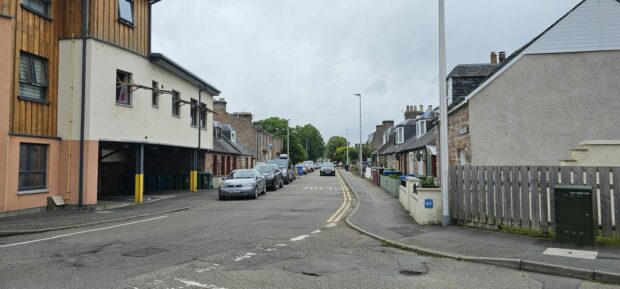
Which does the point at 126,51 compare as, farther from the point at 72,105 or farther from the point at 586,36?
the point at 586,36

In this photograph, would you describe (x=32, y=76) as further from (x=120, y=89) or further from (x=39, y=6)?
(x=120, y=89)

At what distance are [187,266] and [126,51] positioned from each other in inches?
563

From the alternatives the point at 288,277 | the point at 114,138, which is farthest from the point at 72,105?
the point at 288,277

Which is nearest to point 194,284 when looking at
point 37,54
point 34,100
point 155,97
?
point 34,100

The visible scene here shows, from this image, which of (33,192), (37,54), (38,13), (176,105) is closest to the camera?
(33,192)

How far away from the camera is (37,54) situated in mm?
15391

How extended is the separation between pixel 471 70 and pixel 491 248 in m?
13.4

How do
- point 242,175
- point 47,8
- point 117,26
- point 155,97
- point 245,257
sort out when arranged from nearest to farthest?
point 245,257, point 47,8, point 117,26, point 155,97, point 242,175

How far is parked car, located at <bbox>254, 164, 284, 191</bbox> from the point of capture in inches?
1063

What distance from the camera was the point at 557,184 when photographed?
9.00 meters

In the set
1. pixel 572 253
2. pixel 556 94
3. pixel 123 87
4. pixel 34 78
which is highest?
pixel 123 87

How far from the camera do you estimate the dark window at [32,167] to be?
1458 cm

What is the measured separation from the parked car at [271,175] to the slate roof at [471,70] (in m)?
12.8

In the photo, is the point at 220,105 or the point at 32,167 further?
the point at 220,105
